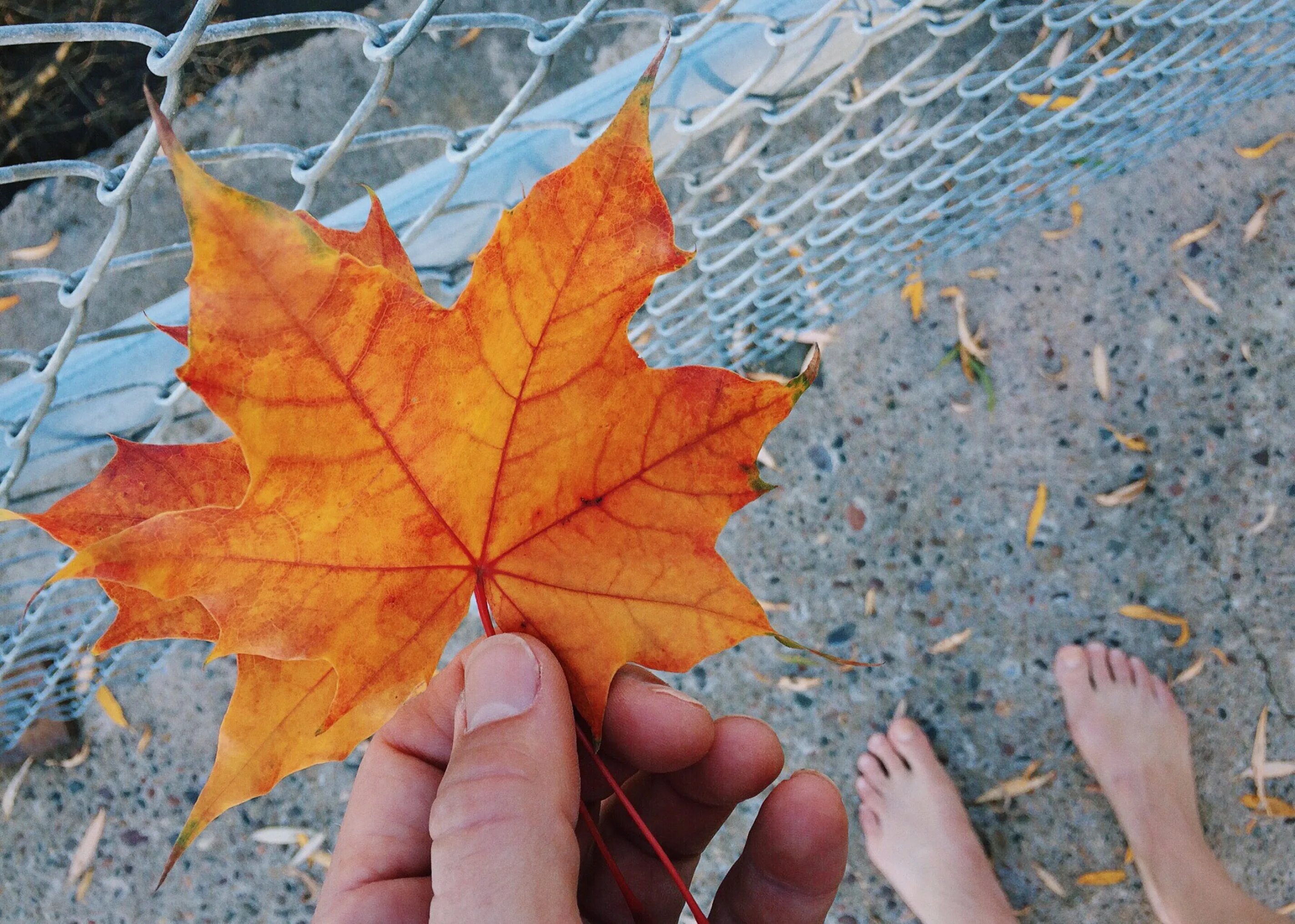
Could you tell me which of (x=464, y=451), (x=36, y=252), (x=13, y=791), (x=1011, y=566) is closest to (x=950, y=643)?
(x=1011, y=566)

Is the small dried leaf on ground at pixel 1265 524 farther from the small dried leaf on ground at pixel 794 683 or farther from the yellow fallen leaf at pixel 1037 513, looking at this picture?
the small dried leaf on ground at pixel 794 683

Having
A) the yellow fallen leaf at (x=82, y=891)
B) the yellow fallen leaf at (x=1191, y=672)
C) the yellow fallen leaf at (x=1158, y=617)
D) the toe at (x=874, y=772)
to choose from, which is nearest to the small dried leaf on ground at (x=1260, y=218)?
the yellow fallen leaf at (x=1158, y=617)

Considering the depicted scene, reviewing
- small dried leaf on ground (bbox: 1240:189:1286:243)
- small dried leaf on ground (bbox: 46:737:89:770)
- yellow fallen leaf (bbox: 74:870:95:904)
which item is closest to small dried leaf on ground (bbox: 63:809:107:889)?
yellow fallen leaf (bbox: 74:870:95:904)

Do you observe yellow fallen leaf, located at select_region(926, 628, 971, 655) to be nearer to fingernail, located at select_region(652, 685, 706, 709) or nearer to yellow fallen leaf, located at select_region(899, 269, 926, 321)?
yellow fallen leaf, located at select_region(899, 269, 926, 321)

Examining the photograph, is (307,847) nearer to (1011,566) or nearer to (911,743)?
(911,743)

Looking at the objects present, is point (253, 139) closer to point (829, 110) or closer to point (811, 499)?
point (829, 110)

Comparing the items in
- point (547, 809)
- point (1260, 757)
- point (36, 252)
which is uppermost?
point (36, 252)

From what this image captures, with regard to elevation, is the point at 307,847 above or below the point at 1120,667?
above
